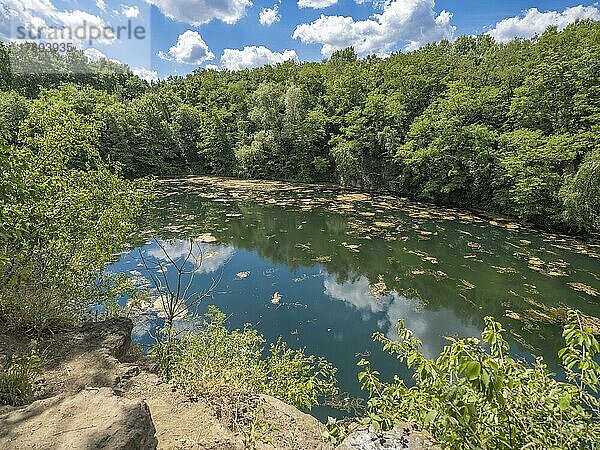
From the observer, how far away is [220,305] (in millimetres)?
8750

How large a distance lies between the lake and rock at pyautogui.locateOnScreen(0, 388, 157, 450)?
4.11m

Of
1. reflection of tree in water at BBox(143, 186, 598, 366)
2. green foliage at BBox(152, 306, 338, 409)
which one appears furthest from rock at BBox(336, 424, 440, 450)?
reflection of tree in water at BBox(143, 186, 598, 366)

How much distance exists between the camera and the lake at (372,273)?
784 cm

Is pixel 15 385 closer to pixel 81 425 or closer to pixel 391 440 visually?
pixel 81 425

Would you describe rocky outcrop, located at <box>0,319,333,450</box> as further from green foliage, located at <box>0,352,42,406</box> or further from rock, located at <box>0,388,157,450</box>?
green foliage, located at <box>0,352,42,406</box>

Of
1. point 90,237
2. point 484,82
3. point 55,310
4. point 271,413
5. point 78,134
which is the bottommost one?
point 271,413

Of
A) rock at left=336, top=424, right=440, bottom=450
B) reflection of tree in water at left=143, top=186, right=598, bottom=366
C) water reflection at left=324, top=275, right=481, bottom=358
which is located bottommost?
water reflection at left=324, top=275, right=481, bottom=358

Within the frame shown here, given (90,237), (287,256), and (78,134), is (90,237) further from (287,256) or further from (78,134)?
(287,256)

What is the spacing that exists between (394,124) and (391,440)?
84.9 feet

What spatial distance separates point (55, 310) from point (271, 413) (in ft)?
11.0

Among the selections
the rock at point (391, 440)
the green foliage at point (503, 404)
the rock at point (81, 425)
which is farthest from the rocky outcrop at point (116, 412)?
the green foliage at point (503, 404)

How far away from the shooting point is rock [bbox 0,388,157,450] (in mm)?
2195

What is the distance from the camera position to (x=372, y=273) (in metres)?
11.4

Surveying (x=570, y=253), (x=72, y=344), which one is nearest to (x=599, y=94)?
(x=570, y=253)
